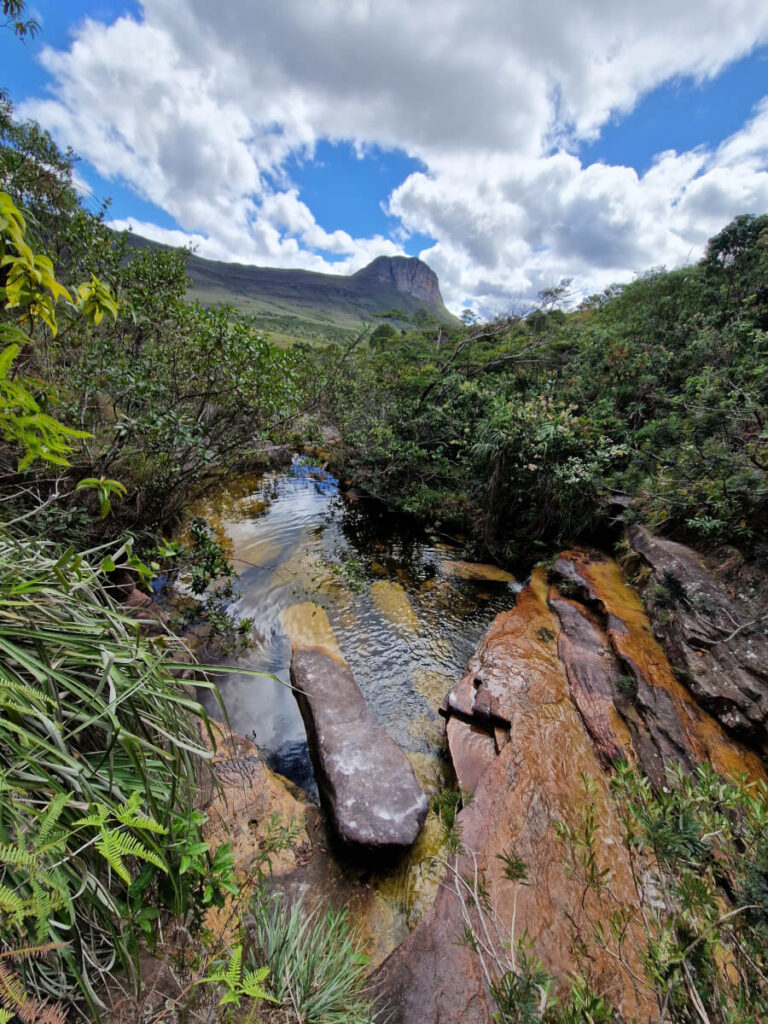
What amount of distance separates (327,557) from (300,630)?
2.34 metres

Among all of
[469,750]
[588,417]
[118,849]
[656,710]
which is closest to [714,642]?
[656,710]

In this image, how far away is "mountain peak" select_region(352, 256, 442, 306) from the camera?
150 metres

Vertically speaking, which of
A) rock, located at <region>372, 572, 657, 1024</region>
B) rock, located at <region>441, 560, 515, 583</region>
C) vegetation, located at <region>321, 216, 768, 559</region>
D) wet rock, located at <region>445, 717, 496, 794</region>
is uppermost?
vegetation, located at <region>321, 216, 768, 559</region>

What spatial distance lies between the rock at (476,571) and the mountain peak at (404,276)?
162m

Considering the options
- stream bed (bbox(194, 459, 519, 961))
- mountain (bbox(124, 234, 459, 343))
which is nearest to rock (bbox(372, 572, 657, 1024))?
stream bed (bbox(194, 459, 519, 961))

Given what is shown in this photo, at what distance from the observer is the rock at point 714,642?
345cm

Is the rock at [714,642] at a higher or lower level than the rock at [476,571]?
higher

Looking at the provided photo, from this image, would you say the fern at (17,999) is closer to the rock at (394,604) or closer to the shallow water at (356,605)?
the shallow water at (356,605)

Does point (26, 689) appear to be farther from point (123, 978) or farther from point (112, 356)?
point (112, 356)

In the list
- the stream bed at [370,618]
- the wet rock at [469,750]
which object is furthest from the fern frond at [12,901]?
the wet rock at [469,750]

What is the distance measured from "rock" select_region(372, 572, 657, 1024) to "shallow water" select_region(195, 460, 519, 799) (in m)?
0.80

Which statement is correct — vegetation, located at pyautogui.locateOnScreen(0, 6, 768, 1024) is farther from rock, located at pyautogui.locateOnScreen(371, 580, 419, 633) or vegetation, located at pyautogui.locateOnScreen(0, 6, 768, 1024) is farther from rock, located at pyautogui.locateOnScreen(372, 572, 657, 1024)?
rock, located at pyautogui.locateOnScreen(371, 580, 419, 633)

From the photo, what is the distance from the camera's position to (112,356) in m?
4.70

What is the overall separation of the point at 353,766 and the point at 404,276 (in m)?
180
